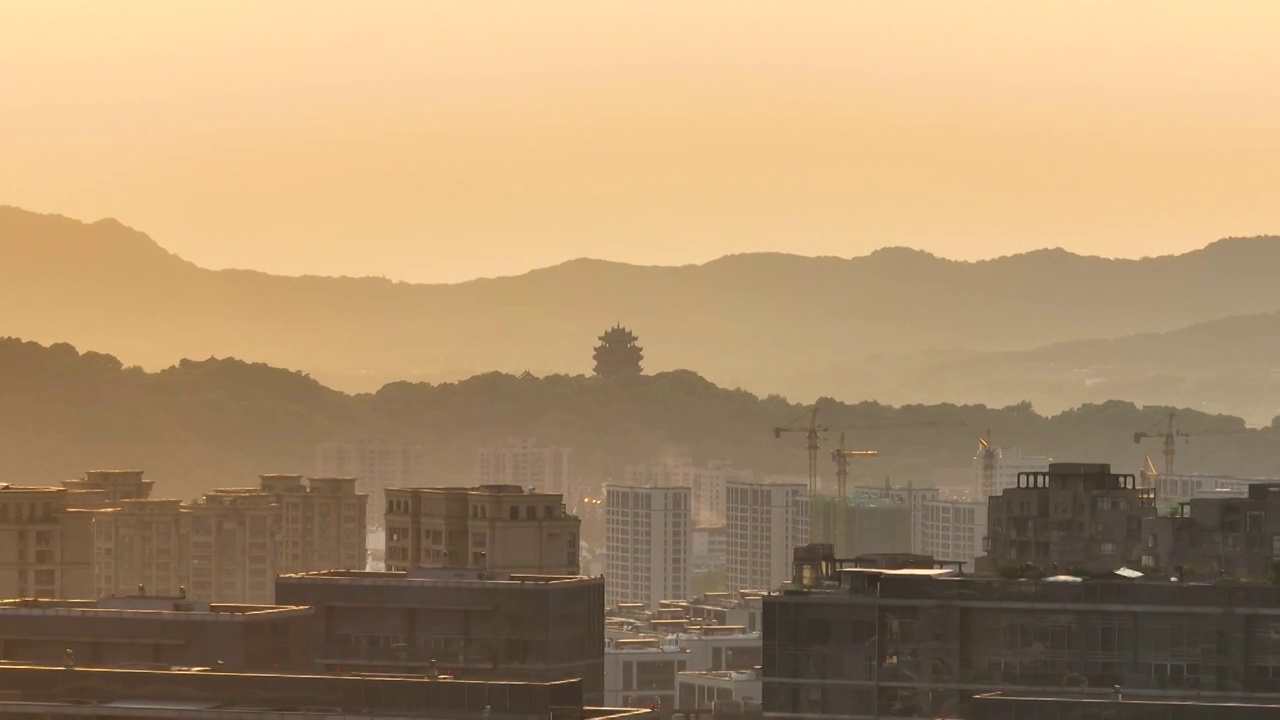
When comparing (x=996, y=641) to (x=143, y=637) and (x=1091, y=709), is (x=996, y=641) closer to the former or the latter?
(x=1091, y=709)

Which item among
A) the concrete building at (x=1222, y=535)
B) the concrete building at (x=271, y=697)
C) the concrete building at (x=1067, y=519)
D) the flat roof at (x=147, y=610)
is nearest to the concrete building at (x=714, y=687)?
the concrete building at (x=1067, y=519)

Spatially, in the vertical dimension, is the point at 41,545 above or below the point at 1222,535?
below

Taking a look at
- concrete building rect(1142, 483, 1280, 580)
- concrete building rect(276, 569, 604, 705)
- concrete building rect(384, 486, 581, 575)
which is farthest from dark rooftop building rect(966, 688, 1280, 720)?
concrete building rect(384, 486, 581, 575)

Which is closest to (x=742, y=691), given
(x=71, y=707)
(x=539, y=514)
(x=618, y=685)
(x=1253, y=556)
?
(x=618, y=685)

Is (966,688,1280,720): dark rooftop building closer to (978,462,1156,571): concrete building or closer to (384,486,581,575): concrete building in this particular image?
(384,486,581,575): concrete building

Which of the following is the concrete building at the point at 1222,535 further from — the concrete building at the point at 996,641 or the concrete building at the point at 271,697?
the concrete building at the point at 271,697

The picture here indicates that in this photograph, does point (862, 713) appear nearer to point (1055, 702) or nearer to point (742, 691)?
point (1055, 702)

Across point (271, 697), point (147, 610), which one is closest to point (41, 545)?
point (147, 610)
